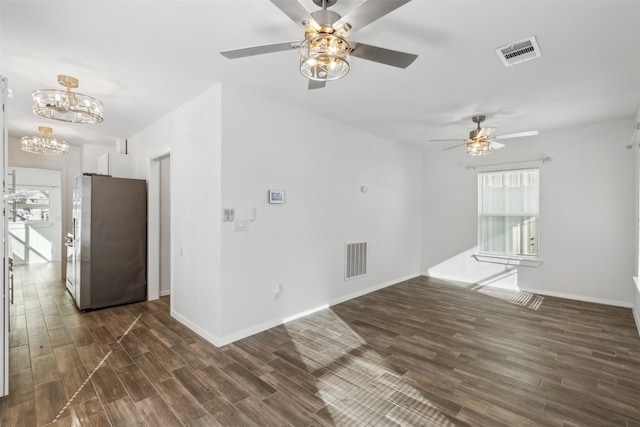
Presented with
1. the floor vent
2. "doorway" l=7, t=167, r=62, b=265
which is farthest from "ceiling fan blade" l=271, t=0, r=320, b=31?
"doorway" l=7, t=167, r=62, b=265

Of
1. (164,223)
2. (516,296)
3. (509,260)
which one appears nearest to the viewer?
(164,223)

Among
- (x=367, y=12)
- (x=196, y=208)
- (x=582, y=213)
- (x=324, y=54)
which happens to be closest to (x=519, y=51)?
(x=367, y=12)

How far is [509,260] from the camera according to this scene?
17.5ft

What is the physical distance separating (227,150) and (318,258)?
6.31 ft

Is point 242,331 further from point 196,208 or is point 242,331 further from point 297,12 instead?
point 297,12

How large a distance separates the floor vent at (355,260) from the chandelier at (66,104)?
357 centimetres

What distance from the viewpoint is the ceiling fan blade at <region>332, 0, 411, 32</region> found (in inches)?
56.7

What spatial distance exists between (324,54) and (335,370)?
2493mm

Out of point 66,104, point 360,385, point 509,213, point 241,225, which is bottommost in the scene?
point 360,385

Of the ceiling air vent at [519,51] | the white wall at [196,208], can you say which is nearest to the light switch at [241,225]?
the white wall at [196,208]

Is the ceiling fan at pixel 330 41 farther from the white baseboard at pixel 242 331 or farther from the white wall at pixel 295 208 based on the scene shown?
the white baseboard at pixel 242 331

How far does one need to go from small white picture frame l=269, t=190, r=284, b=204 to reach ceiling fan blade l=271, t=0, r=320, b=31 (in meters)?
2.08

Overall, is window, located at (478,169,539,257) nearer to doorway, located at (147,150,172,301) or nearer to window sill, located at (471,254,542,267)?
window sill, located at (471,254,542,267)

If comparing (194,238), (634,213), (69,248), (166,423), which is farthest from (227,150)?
(634,213)
